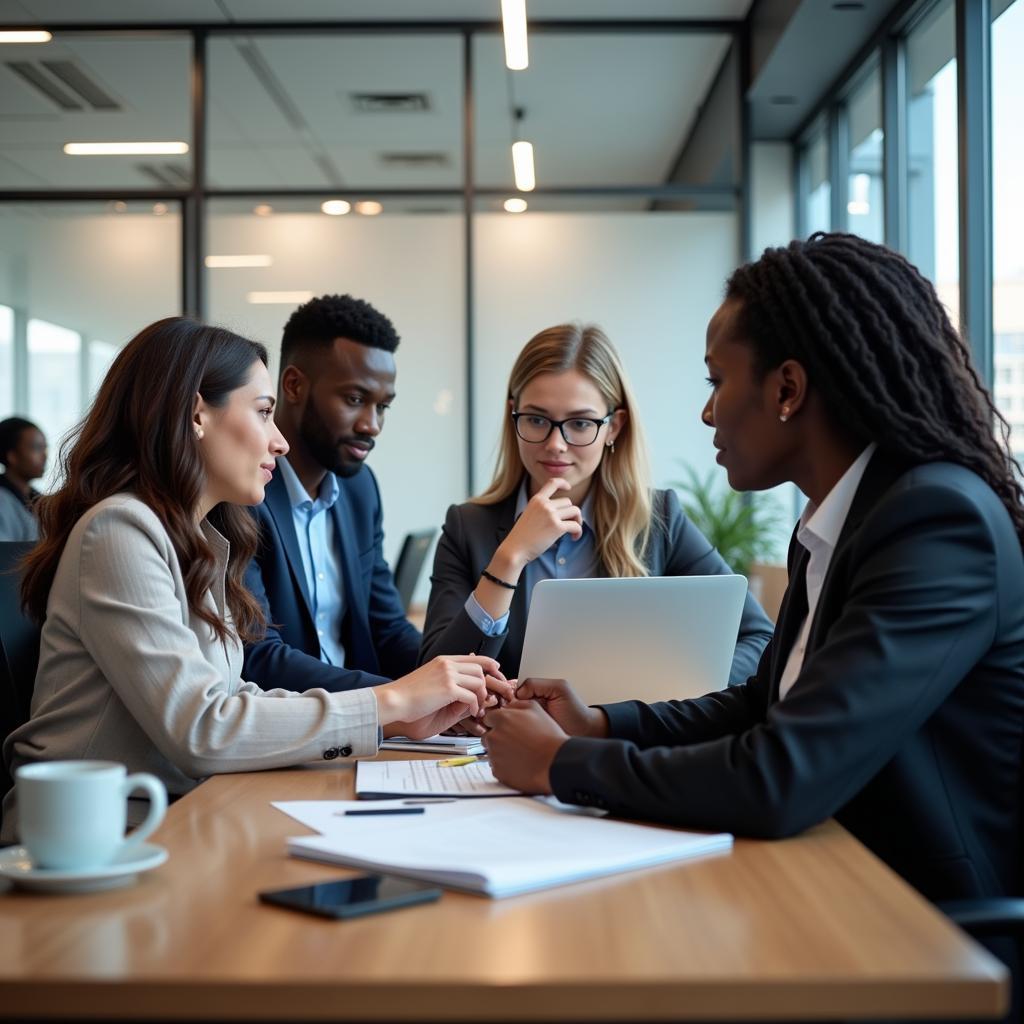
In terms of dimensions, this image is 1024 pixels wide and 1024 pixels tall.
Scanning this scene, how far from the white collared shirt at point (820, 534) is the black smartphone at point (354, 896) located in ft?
1.94

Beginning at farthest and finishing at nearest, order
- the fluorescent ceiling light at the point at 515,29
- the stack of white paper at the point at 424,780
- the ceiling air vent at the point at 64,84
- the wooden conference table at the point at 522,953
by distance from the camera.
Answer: the ceiling air vent at the point at 64,84 → the fluorescent ceiling light at the point at 515,29 → the stack of white paper at the point at 424,780 → the wooden conference table at the point at 522,953

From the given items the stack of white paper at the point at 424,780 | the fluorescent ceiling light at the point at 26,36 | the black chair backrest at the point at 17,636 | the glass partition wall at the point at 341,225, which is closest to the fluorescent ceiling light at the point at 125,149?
the glass partition wall at the point at 341,225

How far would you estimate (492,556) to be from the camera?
8.39 ft

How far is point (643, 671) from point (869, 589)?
0.69 m

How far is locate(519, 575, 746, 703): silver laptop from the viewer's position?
1.87 metres

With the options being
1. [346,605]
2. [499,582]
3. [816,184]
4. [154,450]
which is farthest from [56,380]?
[154,450]

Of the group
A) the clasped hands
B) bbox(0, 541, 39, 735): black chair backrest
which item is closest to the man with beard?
bbox(0, 541, 39, 735): black chair backrest

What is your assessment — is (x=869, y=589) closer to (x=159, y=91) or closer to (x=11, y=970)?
(x=11, y=970)

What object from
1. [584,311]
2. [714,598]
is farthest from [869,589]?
[584,311]

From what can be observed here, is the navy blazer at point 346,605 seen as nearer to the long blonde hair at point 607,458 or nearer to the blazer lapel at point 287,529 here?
the blazer lapel at point 287,529

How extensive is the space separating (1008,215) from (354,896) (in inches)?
132

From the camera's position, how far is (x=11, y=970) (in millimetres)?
870

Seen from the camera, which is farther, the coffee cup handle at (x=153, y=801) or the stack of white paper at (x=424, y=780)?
the stack of white paper at (x=424, y=780)

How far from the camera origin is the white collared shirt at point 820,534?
1.49 m
